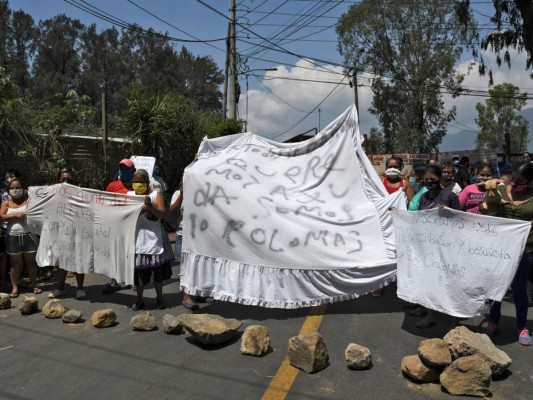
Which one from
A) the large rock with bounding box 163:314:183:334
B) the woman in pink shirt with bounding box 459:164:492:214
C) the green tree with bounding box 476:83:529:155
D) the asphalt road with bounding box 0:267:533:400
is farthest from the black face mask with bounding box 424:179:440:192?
the green tree with bounding box 476:83:529:155

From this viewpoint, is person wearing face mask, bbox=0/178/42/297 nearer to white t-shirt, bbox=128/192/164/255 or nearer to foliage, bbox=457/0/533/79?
white t-shirt, bbox=128/192/164/255

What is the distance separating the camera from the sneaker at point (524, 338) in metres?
4.30

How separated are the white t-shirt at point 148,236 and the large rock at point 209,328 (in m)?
1.16

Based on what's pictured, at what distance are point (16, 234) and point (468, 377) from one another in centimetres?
582

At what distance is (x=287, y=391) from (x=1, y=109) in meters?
7.02

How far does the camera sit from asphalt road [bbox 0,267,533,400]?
363 cm

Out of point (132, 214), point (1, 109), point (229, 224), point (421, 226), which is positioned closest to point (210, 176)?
point (229, 224)

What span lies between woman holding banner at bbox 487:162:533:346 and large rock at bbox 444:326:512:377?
758mm

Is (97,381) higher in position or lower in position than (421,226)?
lower

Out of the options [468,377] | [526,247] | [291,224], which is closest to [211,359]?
[291,224]

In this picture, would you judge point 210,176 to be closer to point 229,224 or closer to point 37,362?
point 229,224

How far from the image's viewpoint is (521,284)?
14.3 ft

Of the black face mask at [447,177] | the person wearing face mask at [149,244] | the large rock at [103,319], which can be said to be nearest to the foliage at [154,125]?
the person wearing face mask at [149,244]

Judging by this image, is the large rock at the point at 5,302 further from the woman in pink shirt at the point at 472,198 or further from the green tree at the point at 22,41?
the green tree at the point at 22,41
